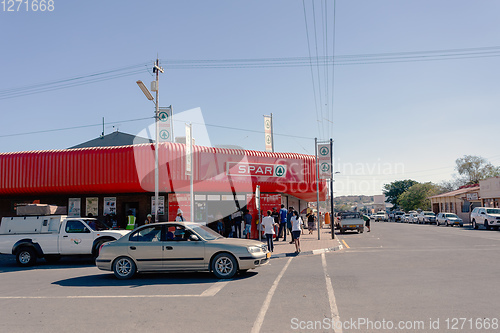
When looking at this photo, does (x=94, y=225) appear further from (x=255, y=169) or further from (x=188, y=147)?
(x=255, y=169)

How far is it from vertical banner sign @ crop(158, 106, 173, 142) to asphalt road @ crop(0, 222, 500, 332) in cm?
779

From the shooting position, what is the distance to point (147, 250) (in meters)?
11.1

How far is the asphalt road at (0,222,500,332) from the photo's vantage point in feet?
20.5

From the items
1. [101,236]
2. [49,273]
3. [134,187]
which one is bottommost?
[49,273]

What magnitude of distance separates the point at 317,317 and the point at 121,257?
6696 mm

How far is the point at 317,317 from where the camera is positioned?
6.52 metres

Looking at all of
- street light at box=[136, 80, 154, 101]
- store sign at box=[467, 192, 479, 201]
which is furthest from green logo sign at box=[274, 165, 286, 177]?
store sign at box=[467, 192, 479, 201]

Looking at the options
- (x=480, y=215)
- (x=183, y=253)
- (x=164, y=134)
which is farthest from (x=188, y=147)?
(x=480, y=215)

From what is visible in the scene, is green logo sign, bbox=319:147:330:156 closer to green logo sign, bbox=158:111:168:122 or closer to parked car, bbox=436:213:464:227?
green logo sign, bbox=158:111:168:122

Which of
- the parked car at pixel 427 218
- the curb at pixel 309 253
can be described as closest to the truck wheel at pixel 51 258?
the curb at pixel 309 253

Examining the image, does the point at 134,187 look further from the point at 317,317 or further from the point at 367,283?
the point at 317,317

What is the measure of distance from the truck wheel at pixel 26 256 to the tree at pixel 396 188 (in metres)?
109

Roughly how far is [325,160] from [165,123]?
397 inches

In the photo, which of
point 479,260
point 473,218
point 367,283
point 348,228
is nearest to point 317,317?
point 367,283
